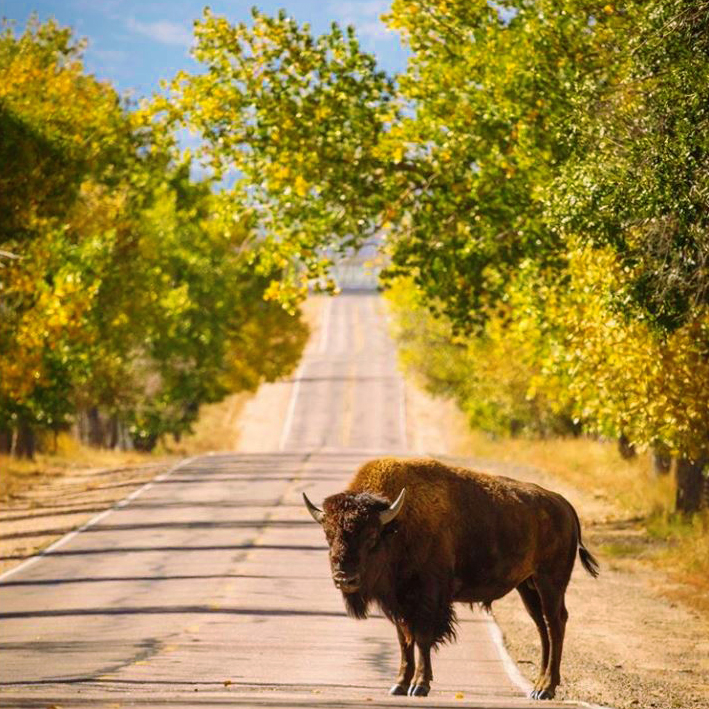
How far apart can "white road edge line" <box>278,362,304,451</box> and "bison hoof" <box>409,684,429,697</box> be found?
77.3 m

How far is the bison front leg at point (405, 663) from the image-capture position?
14.0 m

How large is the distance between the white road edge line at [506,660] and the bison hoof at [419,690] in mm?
1855

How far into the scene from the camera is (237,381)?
78.8 meters

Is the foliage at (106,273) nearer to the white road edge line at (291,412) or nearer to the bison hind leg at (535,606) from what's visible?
the bison hind leg at (535,606)

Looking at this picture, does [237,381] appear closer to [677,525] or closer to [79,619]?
[677,525]

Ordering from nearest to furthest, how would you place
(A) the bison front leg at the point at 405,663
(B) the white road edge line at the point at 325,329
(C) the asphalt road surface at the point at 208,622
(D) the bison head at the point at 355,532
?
(D) the bison head at the point at 355,532 → (A) the bison front leg at the point at 405,663 → (C) the asphalt road surface at the point at 208,622 → (B) the white road edge line at the point at 325,329

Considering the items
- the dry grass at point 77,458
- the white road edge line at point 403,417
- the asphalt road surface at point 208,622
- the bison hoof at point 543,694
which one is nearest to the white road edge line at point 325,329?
the white road edge line at point 403,417

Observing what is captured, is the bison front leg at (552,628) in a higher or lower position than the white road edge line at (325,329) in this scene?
lower

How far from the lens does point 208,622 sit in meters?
20.8

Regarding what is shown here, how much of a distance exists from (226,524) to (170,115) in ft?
28.5

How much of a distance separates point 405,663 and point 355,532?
1573 mm

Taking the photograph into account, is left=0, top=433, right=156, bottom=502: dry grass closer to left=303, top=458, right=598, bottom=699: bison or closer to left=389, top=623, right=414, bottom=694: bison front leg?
left=303, top=458, right=598, bottom=699: bison

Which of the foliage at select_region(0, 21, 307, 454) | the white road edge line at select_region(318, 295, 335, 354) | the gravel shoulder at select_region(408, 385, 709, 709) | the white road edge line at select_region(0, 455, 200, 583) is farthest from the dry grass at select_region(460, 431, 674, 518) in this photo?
the white road edge line at select_region(318, 295, 335, 354)

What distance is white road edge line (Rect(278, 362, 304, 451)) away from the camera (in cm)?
9575
